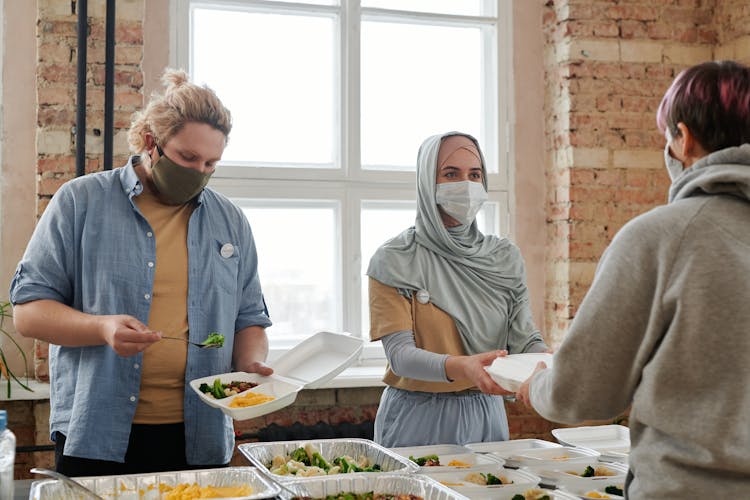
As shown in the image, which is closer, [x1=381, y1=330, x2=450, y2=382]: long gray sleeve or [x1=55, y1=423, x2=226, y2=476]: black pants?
[x1=55, y1=423, x2=226, y2=476]: black pants

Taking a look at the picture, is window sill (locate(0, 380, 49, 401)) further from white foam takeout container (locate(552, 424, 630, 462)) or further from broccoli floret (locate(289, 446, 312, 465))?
white foam takeout container (locate(552, 424, 630, 462))

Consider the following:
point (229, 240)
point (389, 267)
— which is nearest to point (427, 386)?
point (389, 267)

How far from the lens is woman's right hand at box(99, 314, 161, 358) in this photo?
74.2 inches

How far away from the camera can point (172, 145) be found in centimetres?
218

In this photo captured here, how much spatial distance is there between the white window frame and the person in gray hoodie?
2.60 metres

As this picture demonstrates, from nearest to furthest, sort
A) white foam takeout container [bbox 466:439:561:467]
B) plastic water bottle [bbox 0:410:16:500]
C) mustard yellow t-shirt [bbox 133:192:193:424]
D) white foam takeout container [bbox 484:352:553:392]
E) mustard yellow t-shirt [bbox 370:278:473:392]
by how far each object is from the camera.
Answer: plastic water bottle [bbox 0:410:16:500], white foam takeout container [bbox 484:352:553:392], mustard yellow t-shirt [bbox 133:192:193:424], white foam takeout container [bbox 466:439:561:467], mustard yellow t-shirt [bbox 370:278:473:392]

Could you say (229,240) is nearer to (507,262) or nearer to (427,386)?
(427,386)

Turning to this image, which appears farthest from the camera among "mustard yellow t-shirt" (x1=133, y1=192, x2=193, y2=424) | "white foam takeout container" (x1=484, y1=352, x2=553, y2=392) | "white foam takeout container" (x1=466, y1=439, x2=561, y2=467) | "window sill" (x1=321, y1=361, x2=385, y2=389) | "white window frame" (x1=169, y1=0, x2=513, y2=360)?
"white window frame" (x1=169, y1=0, x2=513, y2=360)

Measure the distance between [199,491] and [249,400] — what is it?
0.27 m

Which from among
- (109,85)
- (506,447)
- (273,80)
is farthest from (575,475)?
(273,80)

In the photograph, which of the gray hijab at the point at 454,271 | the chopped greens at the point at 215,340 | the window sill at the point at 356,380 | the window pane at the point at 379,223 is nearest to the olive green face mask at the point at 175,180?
the chopped greens at the point at 215,340

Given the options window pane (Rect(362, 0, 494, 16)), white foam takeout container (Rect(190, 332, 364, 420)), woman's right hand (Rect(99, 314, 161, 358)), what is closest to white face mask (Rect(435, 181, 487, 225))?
white foam takeout container (Rect(190, 332, 364, 420))

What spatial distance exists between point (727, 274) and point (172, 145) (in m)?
1.48

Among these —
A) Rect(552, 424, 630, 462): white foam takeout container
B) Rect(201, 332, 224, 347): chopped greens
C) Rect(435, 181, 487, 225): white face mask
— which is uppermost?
Rect(435, 181, 487, 225): white face mask
